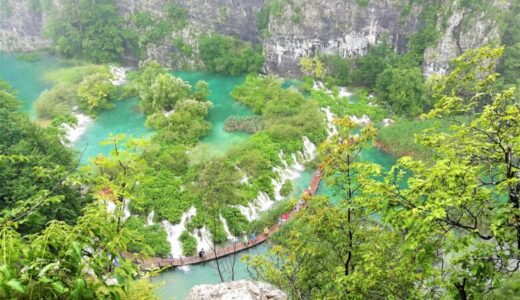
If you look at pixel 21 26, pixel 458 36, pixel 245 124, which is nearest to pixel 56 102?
pixel 245 124

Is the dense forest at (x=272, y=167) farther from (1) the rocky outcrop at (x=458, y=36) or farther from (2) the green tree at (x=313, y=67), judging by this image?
(1) the rocky outcrop at (x=458, y=36)

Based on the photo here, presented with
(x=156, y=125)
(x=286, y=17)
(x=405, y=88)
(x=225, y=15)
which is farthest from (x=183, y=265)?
(x=225, y=15)

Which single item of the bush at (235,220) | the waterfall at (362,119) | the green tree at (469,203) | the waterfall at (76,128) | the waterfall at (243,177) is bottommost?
the bush at (235,220)

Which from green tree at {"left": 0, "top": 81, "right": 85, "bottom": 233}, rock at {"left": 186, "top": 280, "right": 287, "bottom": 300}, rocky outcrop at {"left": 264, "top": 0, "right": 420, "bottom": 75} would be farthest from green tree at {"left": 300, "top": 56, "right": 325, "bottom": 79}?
rock at {"left": 186, "top": 280, "right": 287, "bottom": 300}

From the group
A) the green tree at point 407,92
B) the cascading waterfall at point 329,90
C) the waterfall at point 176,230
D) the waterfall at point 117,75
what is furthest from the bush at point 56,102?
the green tree at point 407,92

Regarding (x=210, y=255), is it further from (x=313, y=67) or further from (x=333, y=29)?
(x=333, y=29)

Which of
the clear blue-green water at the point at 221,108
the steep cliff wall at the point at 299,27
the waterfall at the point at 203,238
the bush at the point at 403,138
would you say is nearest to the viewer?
the waterfall at the point at 203,238

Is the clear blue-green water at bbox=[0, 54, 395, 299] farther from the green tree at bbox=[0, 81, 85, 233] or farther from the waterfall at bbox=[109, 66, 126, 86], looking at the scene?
the waterfall at bbox=[109, 66, 126, 86]
